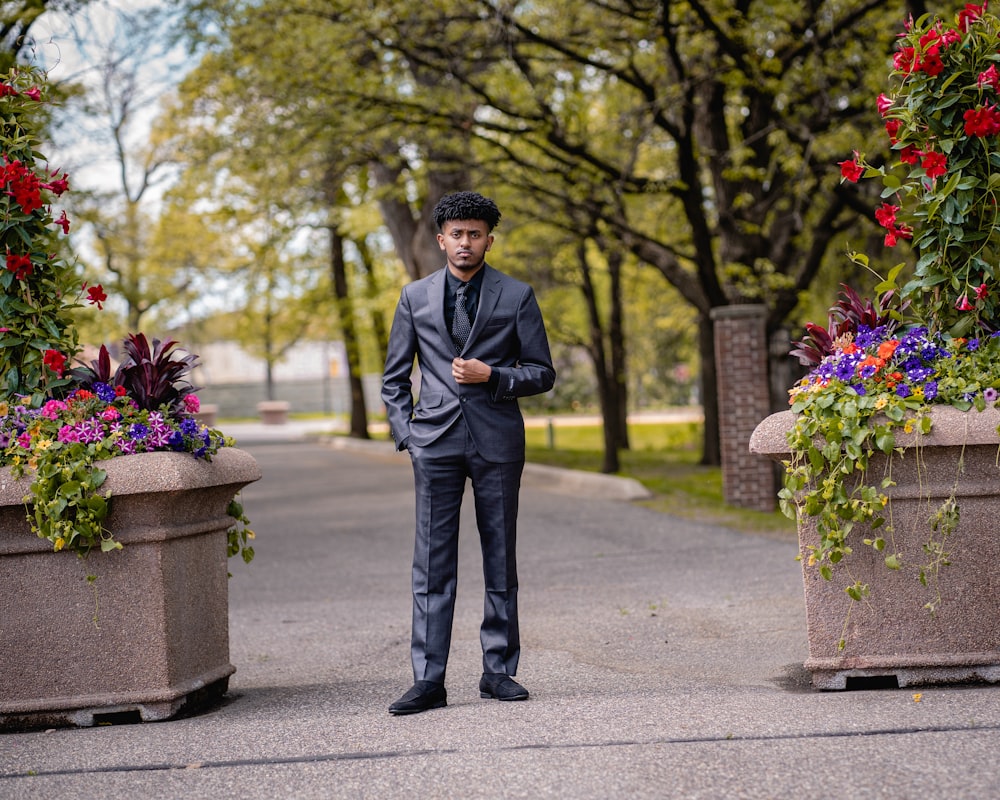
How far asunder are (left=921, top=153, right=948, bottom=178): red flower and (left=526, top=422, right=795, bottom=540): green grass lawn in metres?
6.88

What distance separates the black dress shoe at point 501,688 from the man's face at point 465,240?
1.72 m

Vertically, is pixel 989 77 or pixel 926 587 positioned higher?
pixel 989 77

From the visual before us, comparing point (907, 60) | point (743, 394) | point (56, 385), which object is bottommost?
point (743, 394)

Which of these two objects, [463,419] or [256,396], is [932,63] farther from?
[256,396]

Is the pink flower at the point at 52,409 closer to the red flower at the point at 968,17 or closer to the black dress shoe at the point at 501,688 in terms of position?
the black dress shoe at the point at 501,688

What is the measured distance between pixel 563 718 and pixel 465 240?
1.94m

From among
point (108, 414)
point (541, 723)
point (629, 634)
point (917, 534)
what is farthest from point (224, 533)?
point (917, 534)

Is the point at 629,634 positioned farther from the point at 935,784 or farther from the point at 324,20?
the point at 324,20

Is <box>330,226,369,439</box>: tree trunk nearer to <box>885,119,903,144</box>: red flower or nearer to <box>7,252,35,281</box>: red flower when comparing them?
<box>7,252,35,281</box>: red flower

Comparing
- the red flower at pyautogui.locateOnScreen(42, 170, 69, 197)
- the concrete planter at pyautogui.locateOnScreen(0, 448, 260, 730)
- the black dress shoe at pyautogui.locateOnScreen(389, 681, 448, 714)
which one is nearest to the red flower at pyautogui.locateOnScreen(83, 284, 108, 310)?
the red flower at pyautogui.locateOnScreen(42, 170, 69, 197)

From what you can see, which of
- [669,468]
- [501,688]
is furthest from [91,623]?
[669,468]

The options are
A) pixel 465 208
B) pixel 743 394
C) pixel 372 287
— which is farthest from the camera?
pixel 372 287

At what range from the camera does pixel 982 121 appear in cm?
494

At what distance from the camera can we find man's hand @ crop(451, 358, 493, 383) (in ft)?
15.8
